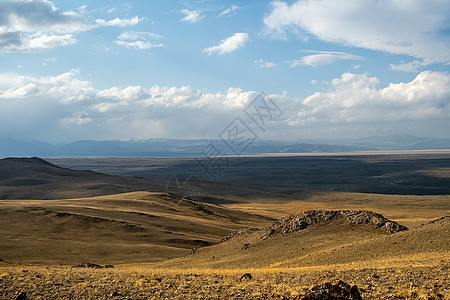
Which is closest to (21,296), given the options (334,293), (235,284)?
(235,284)

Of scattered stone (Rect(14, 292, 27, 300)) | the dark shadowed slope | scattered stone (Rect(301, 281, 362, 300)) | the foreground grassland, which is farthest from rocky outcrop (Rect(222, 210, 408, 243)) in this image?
the dark shadowed slope

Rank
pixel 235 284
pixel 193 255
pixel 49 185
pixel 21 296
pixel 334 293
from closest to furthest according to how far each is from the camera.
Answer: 1. pixel 334 293
2. pixel 21 296
3. pixel 235 284
4. pixel 193 255
5. pixel 49 185

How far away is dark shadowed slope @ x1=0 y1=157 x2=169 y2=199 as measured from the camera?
66000 millimetres

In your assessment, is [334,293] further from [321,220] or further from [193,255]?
[193,255]

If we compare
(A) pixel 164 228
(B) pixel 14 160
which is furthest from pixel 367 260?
(B) pixel 14 160

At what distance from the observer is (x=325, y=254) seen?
57.5 ft

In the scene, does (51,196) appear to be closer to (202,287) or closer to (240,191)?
(240,191)

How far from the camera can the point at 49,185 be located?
238 ft

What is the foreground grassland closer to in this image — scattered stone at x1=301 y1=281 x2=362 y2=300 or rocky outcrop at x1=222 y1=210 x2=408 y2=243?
scattered stone at x1=301 y1=281 x2=362 y2=300

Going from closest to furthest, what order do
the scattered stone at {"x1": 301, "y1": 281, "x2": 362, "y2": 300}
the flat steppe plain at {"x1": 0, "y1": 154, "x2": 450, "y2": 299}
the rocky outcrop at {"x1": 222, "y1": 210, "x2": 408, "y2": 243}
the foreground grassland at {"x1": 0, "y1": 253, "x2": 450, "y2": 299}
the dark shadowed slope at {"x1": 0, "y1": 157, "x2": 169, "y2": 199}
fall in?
1. the scattered stone at {"x1": 301, "y1": 281, "x2": 362, "y2": 300}
2. the foreground grassland at {"x1": 0, "y1": 253, "x2": 450, "y2": 299}
3. the flat steppe plain at {"x1": 0, "y1": 154, "x2": 450, "y2": 299}
4. the rocky outcrop at {"x1": 222, "y1": 210, "x2": 408, "y2": 243}
5. the dark shadowed slope at {"x1": 0, "y1": 157, "x2": 169, "y2": 199}

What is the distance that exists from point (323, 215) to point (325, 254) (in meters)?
7.13

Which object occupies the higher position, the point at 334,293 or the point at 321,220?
the point at 334,293

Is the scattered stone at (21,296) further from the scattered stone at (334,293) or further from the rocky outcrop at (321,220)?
the rocky outcrop at (321,220)

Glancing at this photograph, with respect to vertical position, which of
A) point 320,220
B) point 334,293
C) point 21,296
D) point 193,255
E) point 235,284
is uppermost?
point 334,293
